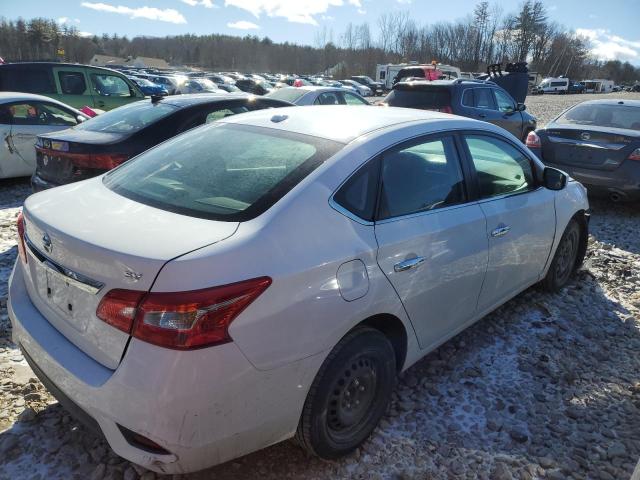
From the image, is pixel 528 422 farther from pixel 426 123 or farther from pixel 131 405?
pixel 131 405

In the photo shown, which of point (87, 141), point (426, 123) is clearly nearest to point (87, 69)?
point (87, 141)

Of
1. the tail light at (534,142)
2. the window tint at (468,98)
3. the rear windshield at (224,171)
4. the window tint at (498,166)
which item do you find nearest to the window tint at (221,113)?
the rear windshield at (224,171)

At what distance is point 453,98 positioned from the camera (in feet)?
31.3

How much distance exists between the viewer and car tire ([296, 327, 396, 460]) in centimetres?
223

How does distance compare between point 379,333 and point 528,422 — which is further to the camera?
point 528,422

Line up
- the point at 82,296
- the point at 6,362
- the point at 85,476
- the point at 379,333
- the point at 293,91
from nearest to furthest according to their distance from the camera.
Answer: the point at 82,296 < the point at 85,476 < the point at 379,333 < the point at 6,362 < the point at 293,91

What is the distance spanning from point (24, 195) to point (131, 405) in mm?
6256

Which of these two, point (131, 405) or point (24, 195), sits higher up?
point (131, 405)

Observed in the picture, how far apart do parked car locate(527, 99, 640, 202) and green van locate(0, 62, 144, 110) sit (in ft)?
27.4

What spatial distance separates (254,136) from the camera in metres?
2.82

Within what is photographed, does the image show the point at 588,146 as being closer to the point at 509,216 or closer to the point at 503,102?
the point at 509,216

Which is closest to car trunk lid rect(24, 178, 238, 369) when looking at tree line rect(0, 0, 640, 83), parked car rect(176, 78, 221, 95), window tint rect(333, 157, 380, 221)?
window tint rect(333, 157, 380, 221)

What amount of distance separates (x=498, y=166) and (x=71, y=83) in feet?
32.4

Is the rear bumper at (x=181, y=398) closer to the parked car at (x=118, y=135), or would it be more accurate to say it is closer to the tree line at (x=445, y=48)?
the parked car at (x=118, y=135)
